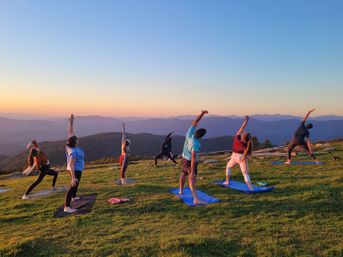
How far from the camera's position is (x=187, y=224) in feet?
29.3

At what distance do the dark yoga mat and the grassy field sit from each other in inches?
11.0

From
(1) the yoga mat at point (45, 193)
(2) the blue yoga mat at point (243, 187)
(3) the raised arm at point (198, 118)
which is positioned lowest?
(1) the yoga mat at point (45, 193)

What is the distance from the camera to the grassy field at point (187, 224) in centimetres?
703

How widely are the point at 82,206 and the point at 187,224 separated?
4442 millimetres

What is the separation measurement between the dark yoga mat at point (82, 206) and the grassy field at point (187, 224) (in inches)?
11.0

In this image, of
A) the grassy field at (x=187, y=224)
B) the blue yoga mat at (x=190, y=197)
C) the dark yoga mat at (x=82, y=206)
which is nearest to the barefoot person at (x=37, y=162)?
the grassy field at (x=187, y=224)

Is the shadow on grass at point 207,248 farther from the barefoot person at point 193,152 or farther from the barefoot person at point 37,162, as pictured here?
the barefoot person at point 37,162

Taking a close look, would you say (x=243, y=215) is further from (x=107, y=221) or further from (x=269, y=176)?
(x=269, y=176)

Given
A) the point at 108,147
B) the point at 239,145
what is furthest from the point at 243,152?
the point at 108,147

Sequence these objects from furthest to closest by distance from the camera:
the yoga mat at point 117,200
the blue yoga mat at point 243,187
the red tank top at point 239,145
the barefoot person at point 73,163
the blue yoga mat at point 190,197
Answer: the red tank top at point 239,145
the blue yoga mat at point 243,187
the yoga mat at point 117,200
the blue yoga mat at point 190,197
the barefoot person at point 73,163

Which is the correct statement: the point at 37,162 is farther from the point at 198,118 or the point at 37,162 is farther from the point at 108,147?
the point at 108,147

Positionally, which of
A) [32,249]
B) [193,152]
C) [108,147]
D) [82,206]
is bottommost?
[108,147]

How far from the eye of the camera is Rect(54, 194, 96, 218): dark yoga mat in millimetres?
10781

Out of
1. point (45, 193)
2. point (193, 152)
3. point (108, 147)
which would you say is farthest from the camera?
point (108, 147)
